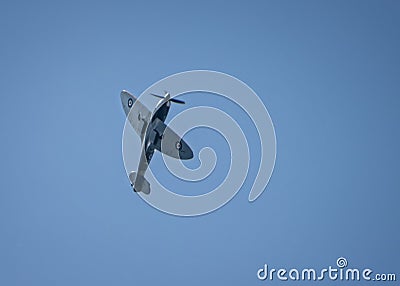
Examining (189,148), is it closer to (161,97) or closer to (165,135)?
(165,135)

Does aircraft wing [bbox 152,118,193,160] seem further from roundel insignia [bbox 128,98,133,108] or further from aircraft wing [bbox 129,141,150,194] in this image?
roundel insignia [bbox 128,98,133,108]

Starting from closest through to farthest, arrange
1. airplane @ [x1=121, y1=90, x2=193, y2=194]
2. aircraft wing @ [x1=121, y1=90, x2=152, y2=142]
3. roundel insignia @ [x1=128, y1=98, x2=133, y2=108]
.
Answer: airplane @ [x1=121, y1=90, x2=193, y2=194] → aircraft wing @ [x1=121, y1=90, x2=152, y2=142] → roundel insignia @ [x1=128, y1=98, x2=133, y2=108]

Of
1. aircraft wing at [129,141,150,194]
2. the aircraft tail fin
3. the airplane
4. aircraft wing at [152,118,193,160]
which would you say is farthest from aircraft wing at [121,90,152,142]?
the aircraft tail fin

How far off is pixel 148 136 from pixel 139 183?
90cm

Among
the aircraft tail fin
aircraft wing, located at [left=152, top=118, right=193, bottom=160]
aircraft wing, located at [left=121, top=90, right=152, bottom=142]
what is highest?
aircraft wing, located at [left=121, top=90, right=152, bottom=142]

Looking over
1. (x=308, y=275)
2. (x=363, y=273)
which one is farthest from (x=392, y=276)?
(x=308, y=275)

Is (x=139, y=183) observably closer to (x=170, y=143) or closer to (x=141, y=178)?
(x=141, y=178)

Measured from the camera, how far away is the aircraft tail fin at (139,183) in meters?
9.83

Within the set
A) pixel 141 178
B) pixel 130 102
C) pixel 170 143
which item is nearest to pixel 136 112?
pixel 130 102

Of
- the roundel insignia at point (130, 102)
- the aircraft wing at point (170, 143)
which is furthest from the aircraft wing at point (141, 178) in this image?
the roundel insignia at point (130, 102)

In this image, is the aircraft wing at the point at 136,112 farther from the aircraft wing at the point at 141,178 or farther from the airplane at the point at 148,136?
the aircraft wing at the point at 141,178

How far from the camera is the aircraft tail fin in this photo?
387 inches

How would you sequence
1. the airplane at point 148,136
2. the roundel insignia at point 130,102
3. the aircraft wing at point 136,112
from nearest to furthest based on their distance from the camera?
the airplane at point 148,136 < the aircraft wing at point 136,112 < the roundel insignia at point 130,102

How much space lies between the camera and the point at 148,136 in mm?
9695
